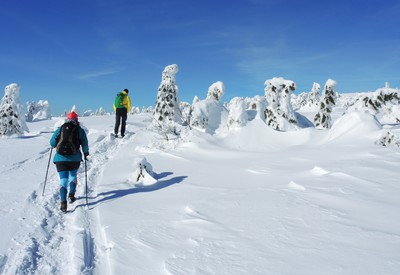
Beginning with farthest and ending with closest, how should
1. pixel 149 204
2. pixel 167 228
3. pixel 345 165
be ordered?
1. pixel 345 165
2. pixel 149 204
3. pixel 167 228

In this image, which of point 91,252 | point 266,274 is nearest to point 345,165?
point 266,274

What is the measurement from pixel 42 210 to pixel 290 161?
281 inches

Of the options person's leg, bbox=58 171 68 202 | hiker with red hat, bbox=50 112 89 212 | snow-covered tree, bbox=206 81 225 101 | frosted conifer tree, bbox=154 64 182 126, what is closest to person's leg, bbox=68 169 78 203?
hiker with red hat, bbox=50 112 89 212

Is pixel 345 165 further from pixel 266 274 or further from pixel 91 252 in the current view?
pixel 91 252

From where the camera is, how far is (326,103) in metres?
32.4

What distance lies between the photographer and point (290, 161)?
9.77 metres

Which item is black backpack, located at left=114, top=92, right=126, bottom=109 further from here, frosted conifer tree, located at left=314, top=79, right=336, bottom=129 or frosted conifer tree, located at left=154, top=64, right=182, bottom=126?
frosted conifer tree, located at left=314, top=79, right=336, bottom=129

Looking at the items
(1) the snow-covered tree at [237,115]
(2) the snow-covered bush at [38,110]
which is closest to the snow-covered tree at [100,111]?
(2) the snow-covered bush at [38,110]

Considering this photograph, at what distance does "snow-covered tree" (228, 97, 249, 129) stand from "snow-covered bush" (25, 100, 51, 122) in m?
73.5

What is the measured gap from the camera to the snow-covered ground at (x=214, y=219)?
3.60m

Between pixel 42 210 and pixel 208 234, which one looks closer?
pixel 208 234

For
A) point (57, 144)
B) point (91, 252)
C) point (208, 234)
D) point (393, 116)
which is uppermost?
point (393, 116)

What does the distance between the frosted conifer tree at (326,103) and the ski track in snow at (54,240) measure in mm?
30315

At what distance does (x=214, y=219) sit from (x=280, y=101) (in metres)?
24.8
